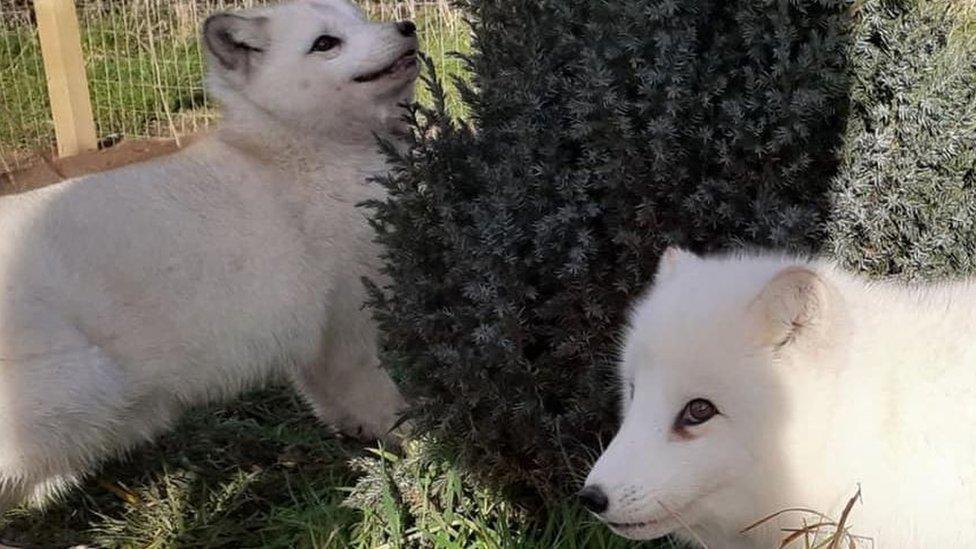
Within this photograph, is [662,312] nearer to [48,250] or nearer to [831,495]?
[831,495]

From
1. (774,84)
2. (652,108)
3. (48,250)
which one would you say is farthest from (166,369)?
(774,84)

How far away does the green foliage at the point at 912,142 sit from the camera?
286 cm

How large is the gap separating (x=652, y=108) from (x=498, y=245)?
0.55 m

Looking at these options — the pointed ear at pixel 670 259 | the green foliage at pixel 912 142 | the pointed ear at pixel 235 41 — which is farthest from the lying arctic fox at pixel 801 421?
the pointed ear at pixel 235 41

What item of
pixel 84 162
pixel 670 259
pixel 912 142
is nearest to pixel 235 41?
pixel 670 259

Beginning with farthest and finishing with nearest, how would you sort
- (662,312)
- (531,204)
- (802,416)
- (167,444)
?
(167,444) → (531,204) → (662,312) → (802,416)

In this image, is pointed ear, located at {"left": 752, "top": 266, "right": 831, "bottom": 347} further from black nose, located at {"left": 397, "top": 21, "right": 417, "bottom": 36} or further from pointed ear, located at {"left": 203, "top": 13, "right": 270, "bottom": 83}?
pointed ear, located at {"left": 203, "top": 13, "right": 270, "bottom": 83}

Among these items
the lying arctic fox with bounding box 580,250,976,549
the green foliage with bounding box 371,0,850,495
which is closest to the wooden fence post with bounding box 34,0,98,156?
the green foliage with bounding box 371,0,850,495

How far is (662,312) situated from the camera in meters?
2.61

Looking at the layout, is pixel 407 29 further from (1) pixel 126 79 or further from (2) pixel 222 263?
(1) pixel 126 79

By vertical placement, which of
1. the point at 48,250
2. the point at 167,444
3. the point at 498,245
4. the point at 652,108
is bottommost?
the point at 167,444

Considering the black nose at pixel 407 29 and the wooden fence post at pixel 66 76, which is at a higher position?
the black nose at pixel 407 29

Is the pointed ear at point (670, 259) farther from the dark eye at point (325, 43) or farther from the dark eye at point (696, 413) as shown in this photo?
the dark eye at point (325, 43)

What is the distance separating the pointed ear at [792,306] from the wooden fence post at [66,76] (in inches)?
303
